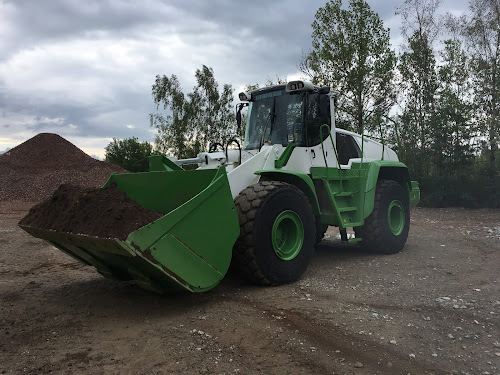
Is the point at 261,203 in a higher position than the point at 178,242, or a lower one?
higher

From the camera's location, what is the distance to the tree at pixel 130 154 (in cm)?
2558

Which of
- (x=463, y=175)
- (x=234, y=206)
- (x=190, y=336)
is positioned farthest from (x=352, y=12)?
(x=190, y=336)

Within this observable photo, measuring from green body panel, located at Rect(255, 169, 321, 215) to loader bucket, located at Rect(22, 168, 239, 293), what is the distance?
1.06 meters

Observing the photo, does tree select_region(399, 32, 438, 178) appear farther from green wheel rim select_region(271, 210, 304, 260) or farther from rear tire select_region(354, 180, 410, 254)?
green wheel rim select_region(271, 210, 304, 260)

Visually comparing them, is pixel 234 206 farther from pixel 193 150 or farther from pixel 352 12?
pixel 193 150

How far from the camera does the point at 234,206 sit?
475 centimetres

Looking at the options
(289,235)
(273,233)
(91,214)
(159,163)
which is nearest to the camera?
(91,214)

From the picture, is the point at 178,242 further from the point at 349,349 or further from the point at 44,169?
the point at 44,169

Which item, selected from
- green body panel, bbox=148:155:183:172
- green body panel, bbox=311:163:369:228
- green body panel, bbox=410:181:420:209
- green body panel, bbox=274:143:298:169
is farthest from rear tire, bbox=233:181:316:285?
green body panel, bbox=410:181:420:209

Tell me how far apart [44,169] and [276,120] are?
17.2 meters

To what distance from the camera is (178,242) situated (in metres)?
4.11

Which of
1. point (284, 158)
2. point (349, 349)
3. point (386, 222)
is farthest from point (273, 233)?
point (386, 222)

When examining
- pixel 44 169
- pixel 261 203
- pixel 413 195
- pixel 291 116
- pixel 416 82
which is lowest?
pixel 261 203

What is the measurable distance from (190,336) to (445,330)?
7.43 feet
